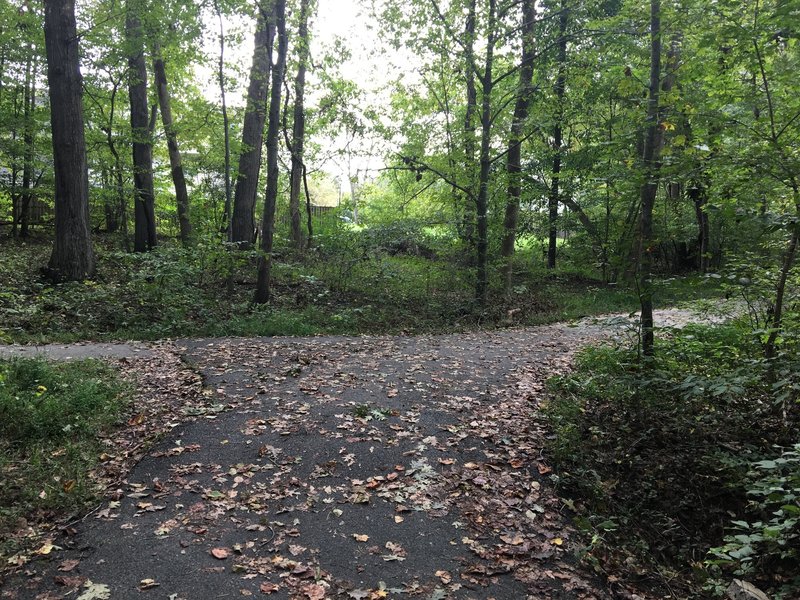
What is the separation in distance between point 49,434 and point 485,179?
983cm

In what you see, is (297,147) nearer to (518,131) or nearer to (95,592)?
(518,131)

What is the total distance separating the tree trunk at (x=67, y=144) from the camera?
1064cm

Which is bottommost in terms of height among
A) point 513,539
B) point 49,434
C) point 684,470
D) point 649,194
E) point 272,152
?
point 513,539

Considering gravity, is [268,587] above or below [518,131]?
below

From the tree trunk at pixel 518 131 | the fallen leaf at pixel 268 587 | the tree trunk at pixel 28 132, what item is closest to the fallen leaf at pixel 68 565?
the fallen leaf at pixel 268 587

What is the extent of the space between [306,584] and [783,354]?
4.55 m

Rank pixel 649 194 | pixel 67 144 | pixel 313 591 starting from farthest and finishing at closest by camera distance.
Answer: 1. pixel 67 144
2. pixel 649 194
3. pixel 313 591

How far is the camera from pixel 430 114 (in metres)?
16.8

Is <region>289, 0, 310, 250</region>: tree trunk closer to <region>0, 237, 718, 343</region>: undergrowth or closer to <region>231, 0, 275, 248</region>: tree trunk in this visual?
<region>231, 0, 275, 248</region>: tree trunk

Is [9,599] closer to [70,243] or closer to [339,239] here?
[70,243]

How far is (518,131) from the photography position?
12234 mm

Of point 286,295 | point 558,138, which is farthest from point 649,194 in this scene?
point 558,138

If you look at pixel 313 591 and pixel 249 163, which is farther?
pixel 249 163

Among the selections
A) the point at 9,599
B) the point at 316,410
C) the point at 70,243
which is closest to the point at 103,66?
the point at 70,243
